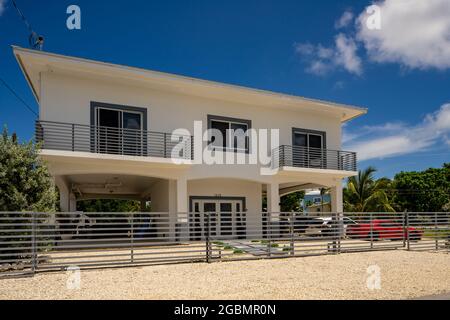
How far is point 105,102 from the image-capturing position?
570 inches

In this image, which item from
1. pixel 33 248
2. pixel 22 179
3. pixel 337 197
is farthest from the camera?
pixel 337 197

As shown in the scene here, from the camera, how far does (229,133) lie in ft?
55.3

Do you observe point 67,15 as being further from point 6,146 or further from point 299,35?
point 299,35

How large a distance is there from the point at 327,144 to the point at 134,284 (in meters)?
13.8

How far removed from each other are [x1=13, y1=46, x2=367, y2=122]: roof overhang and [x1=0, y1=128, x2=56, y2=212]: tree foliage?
4046 millimetres

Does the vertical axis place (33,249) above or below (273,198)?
below

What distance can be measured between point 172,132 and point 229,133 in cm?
262

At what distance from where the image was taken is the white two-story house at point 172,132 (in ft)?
44.4

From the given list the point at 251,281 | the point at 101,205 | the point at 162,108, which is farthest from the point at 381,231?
the point at 101,205

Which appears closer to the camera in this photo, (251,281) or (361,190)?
(251,281)

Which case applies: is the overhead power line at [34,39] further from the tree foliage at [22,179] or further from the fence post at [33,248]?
the fence post at [33,248]

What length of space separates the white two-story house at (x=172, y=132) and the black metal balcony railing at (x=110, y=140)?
37 millimetres

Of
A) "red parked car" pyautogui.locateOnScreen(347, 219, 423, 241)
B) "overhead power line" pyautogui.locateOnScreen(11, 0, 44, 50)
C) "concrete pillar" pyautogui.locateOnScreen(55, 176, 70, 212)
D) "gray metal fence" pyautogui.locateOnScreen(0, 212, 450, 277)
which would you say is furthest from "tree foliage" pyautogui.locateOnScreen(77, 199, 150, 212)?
"red parked car" pyautogui.locateOnScreen(347, 219, 423, 241)

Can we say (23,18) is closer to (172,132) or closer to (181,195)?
(172,132)
